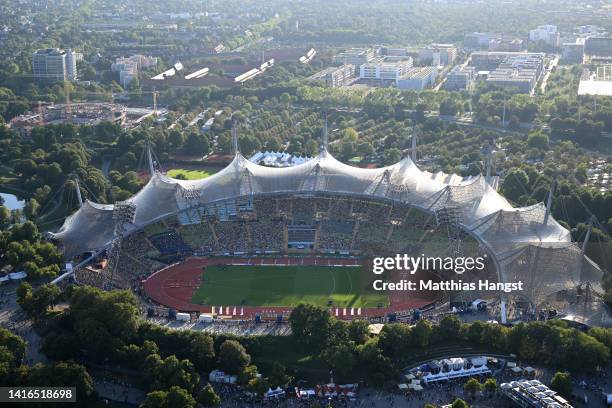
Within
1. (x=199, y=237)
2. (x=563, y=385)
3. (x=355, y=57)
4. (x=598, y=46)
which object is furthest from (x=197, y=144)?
(x=598, y=46)

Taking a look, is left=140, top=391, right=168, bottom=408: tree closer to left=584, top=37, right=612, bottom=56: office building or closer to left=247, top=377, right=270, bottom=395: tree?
left=247, top=377, right=270, bottom=395: tree

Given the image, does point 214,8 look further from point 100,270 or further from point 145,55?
point 100,270

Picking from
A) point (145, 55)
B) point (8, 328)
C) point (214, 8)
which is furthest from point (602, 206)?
point (214, 8)

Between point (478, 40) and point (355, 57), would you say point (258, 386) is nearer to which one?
point (355, 57)

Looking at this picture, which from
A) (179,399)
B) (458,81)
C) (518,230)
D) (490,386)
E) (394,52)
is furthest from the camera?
(394,52)

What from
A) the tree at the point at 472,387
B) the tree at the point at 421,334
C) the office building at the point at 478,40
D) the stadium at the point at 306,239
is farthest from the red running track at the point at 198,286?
the office building at the point at 478,40

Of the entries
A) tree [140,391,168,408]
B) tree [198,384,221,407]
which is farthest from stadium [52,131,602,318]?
tree [140,391,168,408]

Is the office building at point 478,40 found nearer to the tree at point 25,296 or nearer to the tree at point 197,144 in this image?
the tree at point 197,144
